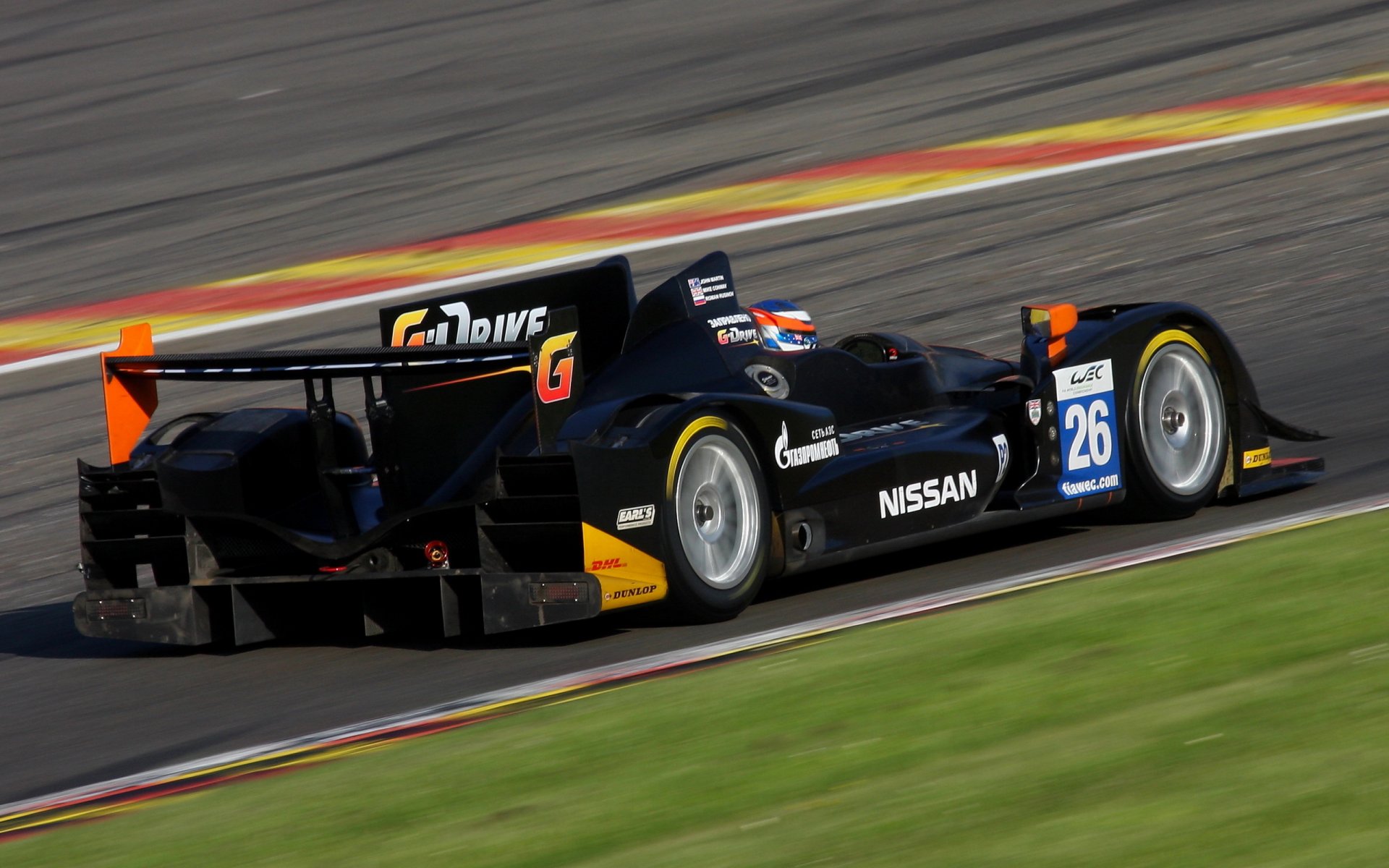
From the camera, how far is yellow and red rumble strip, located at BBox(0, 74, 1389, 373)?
15625mm

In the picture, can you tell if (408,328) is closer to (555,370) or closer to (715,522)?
(555,370)

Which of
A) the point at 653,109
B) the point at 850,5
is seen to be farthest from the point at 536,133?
the point at 850,5

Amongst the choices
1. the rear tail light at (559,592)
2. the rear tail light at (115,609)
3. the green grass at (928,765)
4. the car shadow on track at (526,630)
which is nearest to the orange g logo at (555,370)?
the rear tail light at (559,592)

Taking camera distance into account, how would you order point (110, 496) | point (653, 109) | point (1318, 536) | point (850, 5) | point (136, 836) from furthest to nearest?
point (850, 5)
point (653, 109)
point (110, 496)
point (1318, 536)
point (136, 836)

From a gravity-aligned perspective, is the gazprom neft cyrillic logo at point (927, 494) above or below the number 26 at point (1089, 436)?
below

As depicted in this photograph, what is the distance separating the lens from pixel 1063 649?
5641 mm

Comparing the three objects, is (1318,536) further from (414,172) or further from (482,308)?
(414,172)

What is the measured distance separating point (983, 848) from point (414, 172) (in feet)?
55.8

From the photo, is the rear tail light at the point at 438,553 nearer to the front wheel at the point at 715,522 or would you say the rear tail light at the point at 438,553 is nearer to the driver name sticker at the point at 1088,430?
the front wheel at the point at 715,522

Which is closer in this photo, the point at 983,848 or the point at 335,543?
the point at 983,848

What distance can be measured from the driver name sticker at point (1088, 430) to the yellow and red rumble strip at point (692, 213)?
8294mm

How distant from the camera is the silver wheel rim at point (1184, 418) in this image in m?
8.32

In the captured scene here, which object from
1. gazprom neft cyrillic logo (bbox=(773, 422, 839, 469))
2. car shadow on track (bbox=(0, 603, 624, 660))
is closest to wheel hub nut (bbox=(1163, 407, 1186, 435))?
gazprom neft cyrillic logo (bbox=(773, 422, 839, 469))

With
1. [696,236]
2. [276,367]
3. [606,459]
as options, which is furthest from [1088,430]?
[696,236]
